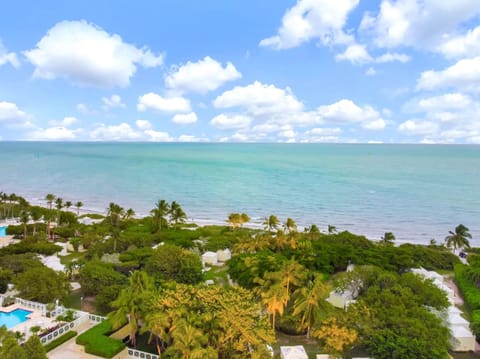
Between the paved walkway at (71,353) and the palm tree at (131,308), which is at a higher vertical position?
the palm tree at (131,308)

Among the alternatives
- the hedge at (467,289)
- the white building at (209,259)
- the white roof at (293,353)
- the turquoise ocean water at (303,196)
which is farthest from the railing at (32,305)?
the turquoise ocean water at (303,196)

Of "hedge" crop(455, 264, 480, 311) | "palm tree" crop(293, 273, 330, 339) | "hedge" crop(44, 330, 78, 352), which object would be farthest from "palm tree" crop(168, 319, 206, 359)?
"hedge" crop(455, 264, 480, 311)

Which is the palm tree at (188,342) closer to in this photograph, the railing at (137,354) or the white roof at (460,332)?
the railing at (137,354)

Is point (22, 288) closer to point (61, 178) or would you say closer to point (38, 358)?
point (38, 358)

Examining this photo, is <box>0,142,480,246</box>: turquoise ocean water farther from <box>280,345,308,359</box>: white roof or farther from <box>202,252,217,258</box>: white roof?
<box>280,345,308,359</box>: white roof

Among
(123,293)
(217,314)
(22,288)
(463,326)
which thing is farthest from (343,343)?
(22,288)

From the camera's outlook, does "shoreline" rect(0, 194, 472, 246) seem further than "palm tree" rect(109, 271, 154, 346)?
Yes
